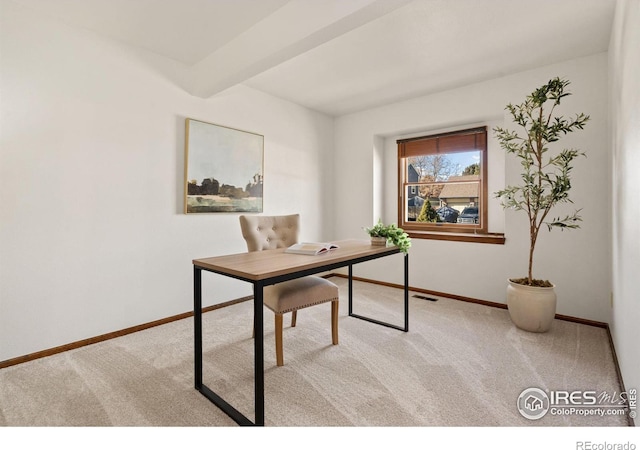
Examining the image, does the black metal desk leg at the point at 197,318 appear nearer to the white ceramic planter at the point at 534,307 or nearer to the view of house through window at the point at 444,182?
the white ceramic planter at the point at 534,307

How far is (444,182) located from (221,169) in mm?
2760

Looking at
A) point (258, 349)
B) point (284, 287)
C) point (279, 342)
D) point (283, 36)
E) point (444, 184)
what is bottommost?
point (279, 342)

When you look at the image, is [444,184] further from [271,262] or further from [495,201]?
[271,262]

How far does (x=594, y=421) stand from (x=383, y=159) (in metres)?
3.63

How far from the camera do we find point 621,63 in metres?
1.96

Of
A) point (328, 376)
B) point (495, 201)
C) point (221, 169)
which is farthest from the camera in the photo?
point (495, 201)

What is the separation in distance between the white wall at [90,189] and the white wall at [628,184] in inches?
124

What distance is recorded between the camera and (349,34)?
254 cm

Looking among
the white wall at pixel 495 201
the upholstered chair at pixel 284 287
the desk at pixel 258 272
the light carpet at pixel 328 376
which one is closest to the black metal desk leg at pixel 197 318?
the desk at pixel 258 272

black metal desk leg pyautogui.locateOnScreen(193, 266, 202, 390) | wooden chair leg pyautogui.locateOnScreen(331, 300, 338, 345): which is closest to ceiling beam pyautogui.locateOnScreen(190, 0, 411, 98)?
black metal desk leg pyautogui.locateOnScreen(193, 266, 202, 390)

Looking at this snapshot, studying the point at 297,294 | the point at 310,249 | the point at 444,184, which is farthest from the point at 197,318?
the point at 444,184

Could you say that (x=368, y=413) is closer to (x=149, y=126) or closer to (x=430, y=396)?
(x=430, y=396)

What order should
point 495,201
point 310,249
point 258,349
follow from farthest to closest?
point 495,201 < point 310,249 < point 258,349
